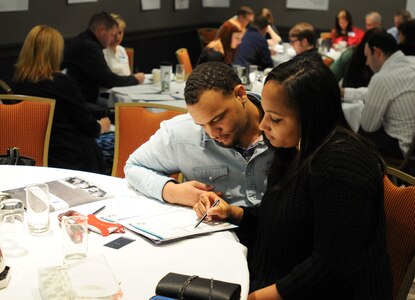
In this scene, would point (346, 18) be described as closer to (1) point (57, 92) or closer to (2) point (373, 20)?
(2) point (373, 20)

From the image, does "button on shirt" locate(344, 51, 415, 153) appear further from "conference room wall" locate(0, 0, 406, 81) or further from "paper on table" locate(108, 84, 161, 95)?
"conference room wall" locate(0, 0, 406, 81)

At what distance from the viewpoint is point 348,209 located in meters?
1.59

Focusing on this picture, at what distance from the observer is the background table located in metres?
1.60

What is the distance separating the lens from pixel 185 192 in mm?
2146

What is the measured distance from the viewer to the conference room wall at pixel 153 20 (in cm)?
595

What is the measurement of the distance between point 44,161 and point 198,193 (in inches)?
63.3

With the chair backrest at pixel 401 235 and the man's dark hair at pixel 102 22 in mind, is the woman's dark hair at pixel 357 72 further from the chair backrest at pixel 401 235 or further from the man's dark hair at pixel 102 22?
the chair backrest at pixel 401 235

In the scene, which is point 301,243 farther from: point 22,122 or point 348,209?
point 22,122

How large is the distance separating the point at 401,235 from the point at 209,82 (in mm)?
848

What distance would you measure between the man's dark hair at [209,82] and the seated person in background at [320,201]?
32 cm

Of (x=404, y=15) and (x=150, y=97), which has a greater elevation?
(x=404, y=15)

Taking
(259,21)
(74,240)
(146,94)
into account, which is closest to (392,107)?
(146,94)

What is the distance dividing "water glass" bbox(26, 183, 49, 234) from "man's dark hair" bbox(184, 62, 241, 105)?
0.60 m

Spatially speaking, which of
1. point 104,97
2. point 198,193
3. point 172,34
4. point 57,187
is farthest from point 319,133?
point 172,34
